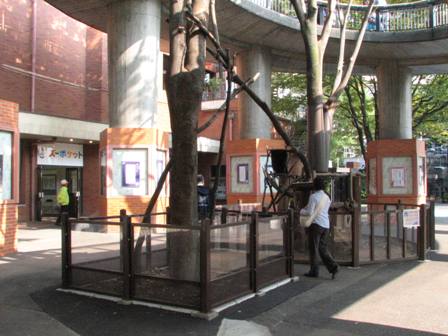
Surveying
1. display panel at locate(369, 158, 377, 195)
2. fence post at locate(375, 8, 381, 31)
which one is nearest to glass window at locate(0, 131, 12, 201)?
fence post at locate(375, 8, 381, 31)

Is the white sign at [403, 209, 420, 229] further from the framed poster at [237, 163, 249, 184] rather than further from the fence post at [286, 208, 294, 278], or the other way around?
the framed poster at [237, 163, 249, 184]

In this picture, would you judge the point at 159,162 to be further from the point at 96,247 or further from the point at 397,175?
the point at 397,175

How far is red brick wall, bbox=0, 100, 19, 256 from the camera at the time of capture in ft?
36.0

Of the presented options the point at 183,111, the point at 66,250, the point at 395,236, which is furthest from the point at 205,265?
the point at 395,236

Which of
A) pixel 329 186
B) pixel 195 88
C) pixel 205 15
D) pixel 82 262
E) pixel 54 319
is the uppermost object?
pixel 205 15

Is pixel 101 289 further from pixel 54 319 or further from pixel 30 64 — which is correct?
pixel 30 64

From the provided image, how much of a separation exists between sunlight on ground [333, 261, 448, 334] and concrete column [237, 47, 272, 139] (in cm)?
1134

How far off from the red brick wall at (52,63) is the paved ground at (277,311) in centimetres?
1304

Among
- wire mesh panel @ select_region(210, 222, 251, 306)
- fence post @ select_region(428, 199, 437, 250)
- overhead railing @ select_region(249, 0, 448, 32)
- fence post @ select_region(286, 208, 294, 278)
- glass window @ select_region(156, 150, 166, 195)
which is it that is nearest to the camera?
wire mesh panel @ select_region(210, 222, 251, 306)

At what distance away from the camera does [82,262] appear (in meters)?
7.75

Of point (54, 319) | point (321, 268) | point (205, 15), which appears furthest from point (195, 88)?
point (321, 268)

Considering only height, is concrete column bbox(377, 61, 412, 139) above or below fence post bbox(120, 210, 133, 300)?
above

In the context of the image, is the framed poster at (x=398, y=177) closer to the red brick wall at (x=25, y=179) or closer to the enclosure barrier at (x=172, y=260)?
the enclosure barrier at (x=172, y=260)

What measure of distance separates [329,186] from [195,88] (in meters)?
5.07
